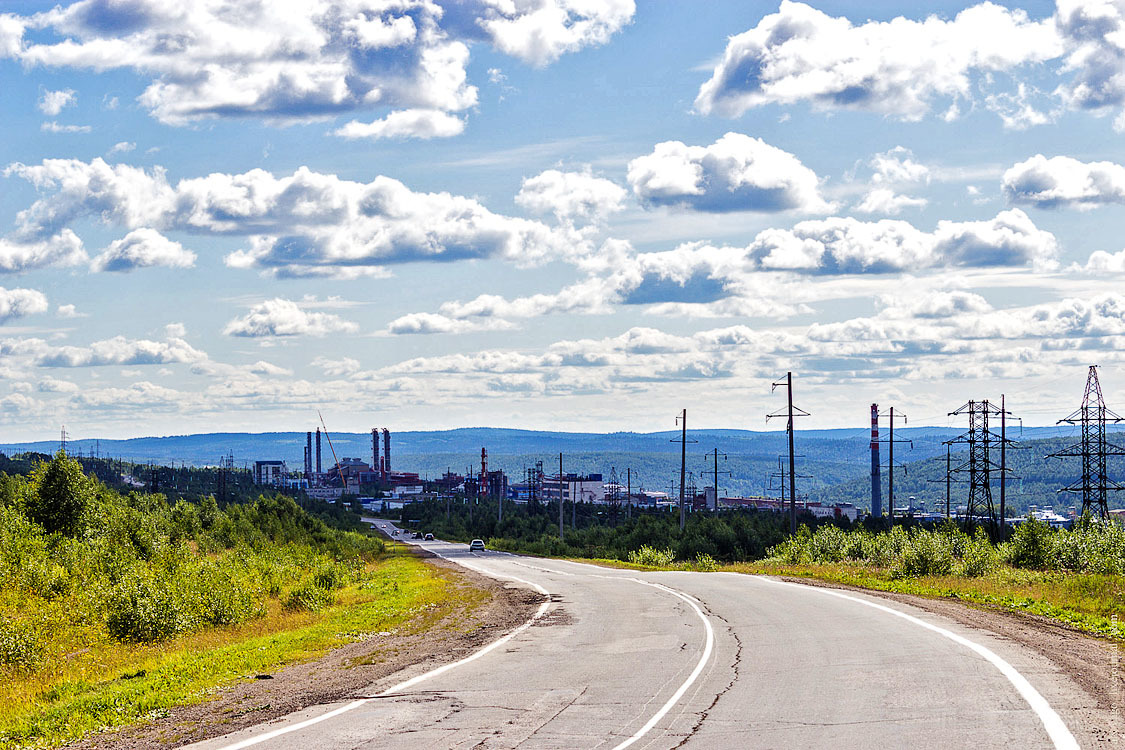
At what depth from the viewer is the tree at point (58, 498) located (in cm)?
6406

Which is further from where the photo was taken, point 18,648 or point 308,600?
point 308,600

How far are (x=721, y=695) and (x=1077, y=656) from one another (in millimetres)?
6263

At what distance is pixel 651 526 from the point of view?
3782 inches

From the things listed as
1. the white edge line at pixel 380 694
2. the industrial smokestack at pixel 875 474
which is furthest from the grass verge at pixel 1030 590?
the industrial smokestack at pixel 875 474

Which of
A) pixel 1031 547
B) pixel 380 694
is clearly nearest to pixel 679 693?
pixel 380 694

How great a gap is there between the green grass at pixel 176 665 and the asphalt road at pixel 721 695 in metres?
2.87

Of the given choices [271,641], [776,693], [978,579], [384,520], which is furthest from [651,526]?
[384,520]

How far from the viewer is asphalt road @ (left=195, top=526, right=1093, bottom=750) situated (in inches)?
447

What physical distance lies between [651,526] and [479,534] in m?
43.7

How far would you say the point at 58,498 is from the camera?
64.7 meters

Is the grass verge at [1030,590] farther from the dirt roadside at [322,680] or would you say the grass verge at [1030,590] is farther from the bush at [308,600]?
the bush at [308,600]

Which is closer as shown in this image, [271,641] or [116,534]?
[271,641]

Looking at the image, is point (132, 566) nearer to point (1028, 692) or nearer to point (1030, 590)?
point (1030, 590)

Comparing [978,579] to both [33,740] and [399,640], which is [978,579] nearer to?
[399,640]
